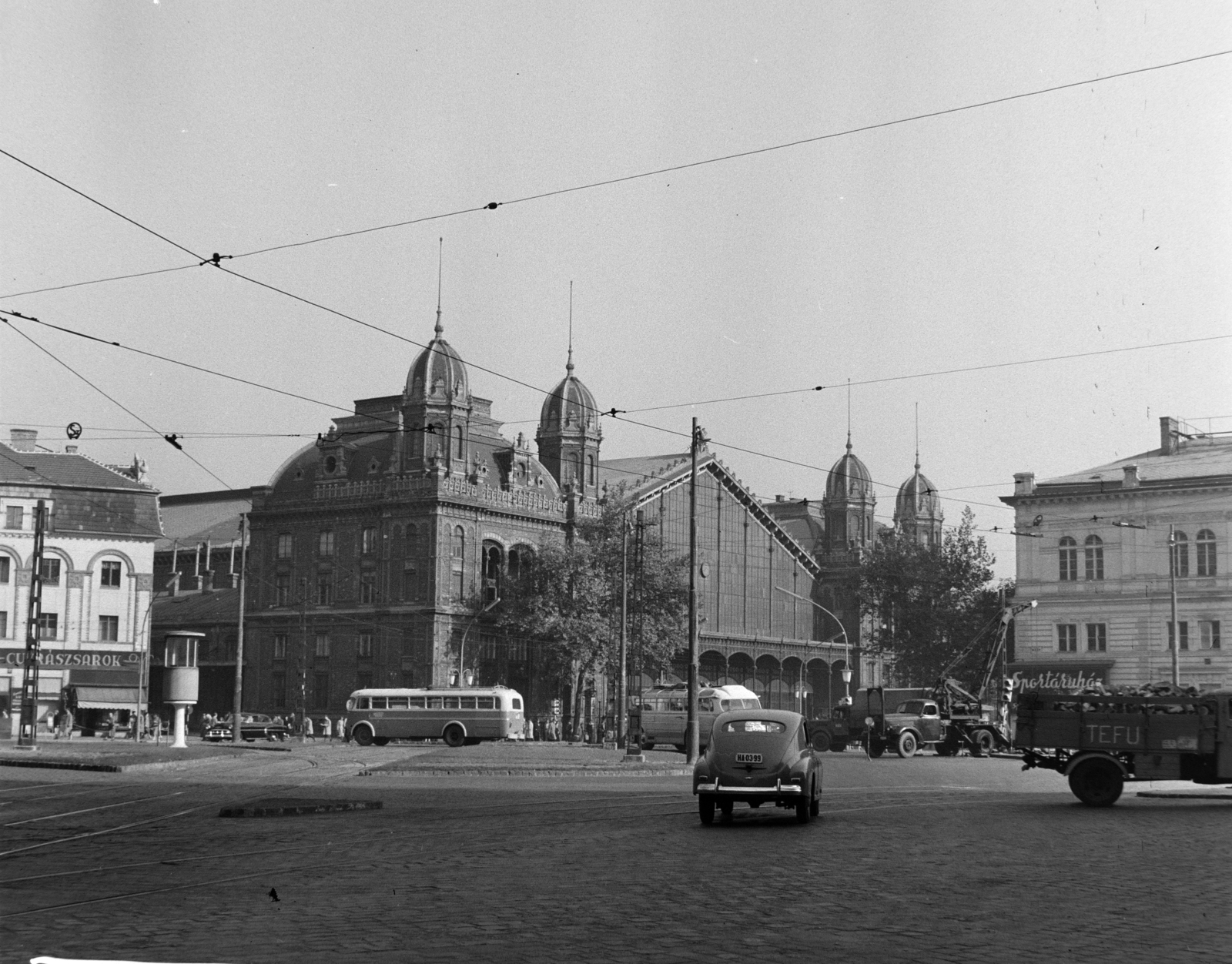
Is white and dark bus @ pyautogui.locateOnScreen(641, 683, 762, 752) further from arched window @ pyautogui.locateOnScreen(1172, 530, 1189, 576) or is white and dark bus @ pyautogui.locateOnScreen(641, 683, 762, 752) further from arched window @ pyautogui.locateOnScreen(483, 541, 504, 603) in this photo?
arched window @ pyautogui.locateOnScreen(483, 541, 504, 603)

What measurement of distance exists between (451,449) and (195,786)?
62.3m

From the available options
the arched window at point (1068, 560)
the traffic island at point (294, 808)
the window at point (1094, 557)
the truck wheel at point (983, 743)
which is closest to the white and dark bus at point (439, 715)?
the truck wheel at point (983, 743)

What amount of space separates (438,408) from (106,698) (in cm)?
2396

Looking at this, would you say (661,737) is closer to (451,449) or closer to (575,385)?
(451,449)

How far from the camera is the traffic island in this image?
72.6ft

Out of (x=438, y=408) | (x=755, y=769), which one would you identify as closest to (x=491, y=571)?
(x=438, y=408)

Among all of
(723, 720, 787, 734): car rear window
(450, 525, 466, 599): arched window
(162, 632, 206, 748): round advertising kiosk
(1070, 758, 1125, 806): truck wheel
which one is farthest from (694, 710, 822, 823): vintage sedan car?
(450, 525, 466, 599): arched window

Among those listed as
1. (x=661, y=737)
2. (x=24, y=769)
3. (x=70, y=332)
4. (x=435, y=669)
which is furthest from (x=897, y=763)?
(x=435, y=669)

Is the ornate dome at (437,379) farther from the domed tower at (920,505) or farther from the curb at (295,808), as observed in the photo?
the curb at (295,808)

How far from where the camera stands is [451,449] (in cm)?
9144

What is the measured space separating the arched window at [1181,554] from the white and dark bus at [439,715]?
28.6m

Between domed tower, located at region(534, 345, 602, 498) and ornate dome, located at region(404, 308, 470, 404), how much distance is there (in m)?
12.1

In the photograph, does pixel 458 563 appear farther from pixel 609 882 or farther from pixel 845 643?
pixel 609 882

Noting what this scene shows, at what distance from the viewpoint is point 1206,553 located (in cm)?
6719
